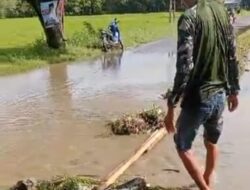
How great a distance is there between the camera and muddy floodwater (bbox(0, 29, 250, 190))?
7823 millimetres

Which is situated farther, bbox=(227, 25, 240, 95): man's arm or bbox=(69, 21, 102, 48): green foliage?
bbox=(69, 21, 102, 48): green foliage

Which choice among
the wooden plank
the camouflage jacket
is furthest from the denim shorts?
the wooden plank

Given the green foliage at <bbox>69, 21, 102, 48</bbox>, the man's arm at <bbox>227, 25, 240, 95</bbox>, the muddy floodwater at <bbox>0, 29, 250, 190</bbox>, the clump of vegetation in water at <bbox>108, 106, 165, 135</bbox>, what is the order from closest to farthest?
the man's arm at <bbox>227, 25, 240, 95</bbox> → the muddy floodwater at <bbox>0, 29, 250, 190</bbox> → the clump of vegetation in water at <bbox>108, 106, 165, 135</bbox> → the green foliage at <bbox>69, 21, 102, 48</bbox>

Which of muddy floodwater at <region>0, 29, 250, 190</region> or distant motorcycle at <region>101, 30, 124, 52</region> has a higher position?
muddy floodwater at <region>0, 29, 250, 190</region>

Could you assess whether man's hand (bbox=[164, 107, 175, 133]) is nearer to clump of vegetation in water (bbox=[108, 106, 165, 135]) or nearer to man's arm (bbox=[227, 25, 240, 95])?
man's arm (bbox=[227, 25, 240, 95])

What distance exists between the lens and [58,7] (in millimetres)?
23922

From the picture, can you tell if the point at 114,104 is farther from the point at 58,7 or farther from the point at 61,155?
the point at 58,7

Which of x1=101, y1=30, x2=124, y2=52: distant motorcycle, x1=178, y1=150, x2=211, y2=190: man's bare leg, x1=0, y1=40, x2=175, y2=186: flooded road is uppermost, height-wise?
x1=178, y1=150, x2=211, y2=190: man's bare leg

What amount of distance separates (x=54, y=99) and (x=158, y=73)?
5.26 meters

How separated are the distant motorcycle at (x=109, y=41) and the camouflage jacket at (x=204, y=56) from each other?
20.2 meters

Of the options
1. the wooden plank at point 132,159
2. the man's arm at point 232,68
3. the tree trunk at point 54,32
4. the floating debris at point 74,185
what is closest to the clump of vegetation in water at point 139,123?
the wooden plank at point 132,159

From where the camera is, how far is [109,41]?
26.9 m

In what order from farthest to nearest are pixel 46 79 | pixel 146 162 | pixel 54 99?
1. pixel 46 79
2. pixel 54 99
3. pixel 146 162

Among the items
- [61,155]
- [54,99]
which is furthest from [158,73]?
[61,155]
